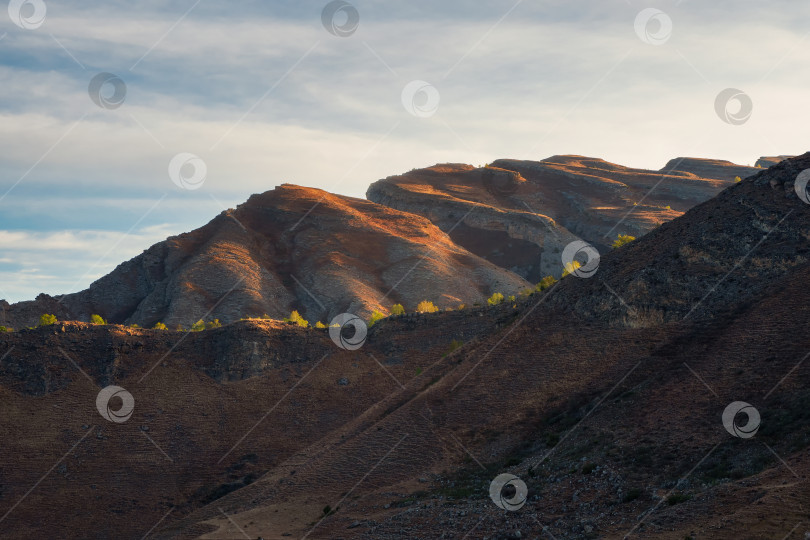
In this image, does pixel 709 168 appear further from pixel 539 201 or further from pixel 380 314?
pixel 380 314

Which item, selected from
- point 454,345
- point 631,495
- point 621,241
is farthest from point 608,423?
point 621,241

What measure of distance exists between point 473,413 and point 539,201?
112982mm

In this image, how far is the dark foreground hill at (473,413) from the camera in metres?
26.6

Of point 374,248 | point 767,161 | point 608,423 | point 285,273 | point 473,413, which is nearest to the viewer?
point 608,423

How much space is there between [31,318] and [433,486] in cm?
7039

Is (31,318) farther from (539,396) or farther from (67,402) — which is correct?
(539,396)

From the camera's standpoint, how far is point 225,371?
59.2 m

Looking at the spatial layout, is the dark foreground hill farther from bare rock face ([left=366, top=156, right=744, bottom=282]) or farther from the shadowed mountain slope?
bare rock face ([left=366, top=156, right=744, bottom=282])

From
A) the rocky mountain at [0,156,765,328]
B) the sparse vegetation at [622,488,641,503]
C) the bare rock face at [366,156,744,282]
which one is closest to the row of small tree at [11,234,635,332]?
the rocky mountain at [0,156,765,328]

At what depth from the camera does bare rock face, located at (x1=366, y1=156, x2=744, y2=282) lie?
406 ft

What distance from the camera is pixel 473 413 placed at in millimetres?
39656

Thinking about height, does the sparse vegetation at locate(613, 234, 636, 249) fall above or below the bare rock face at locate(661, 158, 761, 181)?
below

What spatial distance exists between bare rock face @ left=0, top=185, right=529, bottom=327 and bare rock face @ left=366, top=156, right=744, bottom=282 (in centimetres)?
1274

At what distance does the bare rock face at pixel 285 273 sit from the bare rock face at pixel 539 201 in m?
12.7
